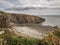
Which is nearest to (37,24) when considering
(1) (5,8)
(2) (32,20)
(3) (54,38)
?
(2) (32,20)

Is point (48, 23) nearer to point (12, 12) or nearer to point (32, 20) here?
point (32, 20)

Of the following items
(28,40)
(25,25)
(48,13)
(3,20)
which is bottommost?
(28,40)

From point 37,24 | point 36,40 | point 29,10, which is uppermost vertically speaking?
point 29,10

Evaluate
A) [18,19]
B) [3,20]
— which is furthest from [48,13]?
[3,20]

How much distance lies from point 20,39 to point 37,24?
0.49m

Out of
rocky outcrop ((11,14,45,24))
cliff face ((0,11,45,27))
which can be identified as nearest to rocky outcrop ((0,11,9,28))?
cliff face ((0,11,45,27))

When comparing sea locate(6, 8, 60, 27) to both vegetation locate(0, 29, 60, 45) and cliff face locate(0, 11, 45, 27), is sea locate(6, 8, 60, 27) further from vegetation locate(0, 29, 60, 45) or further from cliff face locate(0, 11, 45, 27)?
vegetation locate(0, 29, 60, 45)

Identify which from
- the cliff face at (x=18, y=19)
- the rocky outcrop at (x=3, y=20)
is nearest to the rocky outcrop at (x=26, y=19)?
the cliff face at (x=18, y=19)

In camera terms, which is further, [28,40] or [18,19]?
[18,19]

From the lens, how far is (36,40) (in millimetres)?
Answer: 4547

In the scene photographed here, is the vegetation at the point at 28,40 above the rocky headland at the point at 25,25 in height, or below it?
below

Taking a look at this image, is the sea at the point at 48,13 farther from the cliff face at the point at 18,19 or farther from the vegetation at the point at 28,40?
the vegetation at the point at 28,40

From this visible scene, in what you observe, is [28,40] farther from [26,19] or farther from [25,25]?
[26,19]

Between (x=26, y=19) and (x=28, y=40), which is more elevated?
(x=26, y=19)
